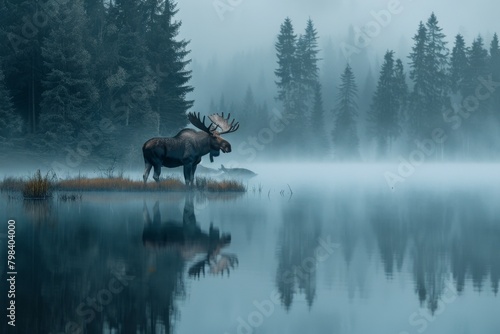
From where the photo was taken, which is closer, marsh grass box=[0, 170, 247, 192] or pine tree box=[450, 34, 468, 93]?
marsh grass box=[0, 170, 247, 192]

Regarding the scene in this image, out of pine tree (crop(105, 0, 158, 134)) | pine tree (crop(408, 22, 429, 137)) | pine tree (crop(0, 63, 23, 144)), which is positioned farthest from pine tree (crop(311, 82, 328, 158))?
pine tree (crop(0, 63, 23, 144))

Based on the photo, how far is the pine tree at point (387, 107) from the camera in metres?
95.8

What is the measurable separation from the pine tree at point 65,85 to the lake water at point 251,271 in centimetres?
2402

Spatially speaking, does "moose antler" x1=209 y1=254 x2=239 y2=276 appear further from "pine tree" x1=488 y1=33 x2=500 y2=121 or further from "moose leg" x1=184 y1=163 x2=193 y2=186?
"pine tree" x1=488 y1=33 x2=500 y2=121

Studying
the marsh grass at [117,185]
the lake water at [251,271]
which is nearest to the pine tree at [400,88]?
the marsh grass at [117,185]

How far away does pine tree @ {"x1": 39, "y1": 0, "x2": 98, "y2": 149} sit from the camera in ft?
149

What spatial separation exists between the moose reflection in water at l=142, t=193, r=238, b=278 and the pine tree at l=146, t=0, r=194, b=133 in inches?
1486

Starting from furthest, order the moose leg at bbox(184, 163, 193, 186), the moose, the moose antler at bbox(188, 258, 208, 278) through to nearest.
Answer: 1. the moose leg at bbox(184, 163, 193, 186)
2. the moose
3. the moose antler at bbox(188, 258, 208, 278)

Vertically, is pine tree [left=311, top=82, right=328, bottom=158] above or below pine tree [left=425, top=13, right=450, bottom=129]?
below

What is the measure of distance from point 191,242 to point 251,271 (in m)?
3.35

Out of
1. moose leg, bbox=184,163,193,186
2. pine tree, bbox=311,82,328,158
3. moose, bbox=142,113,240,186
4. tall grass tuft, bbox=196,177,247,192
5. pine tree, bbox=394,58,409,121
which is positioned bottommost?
tall grass tuft, bbox=196,177,247,192

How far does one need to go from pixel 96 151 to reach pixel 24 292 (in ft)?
133

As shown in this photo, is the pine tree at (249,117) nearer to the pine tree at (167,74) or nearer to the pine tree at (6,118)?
the pine tree at (167,74)

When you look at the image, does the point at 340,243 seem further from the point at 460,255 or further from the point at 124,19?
the point at 124,19
